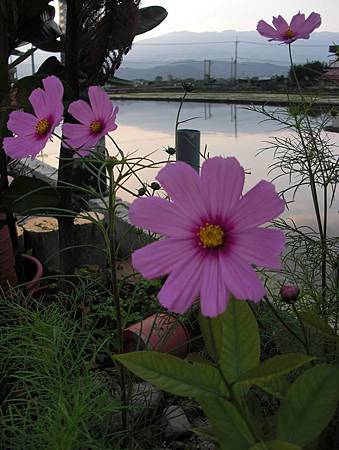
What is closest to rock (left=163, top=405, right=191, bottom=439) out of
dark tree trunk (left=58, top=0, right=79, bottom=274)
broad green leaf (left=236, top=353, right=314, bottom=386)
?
dark tree trunk (left=58, top=0, right=79, bottom=274)

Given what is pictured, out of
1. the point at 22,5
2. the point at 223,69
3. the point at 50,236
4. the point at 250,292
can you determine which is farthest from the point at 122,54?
the point at 223,69

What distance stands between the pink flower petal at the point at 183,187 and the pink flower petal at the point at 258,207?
0.10ft

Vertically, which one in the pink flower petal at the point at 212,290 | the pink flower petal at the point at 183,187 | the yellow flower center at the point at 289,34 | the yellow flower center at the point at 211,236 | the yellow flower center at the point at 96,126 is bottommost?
the pink flower petal at the point at 212,290

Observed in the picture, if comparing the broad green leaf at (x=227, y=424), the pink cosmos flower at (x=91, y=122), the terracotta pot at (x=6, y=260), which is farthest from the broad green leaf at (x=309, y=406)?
the terracotta pot at (x=6, y=260)

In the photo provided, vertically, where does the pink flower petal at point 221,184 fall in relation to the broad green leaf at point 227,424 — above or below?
above

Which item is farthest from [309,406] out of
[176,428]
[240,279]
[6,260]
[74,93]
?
[6,260]

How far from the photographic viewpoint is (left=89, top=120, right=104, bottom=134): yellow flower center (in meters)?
0.67

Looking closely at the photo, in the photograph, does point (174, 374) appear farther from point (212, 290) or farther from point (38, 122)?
point (38, 122)

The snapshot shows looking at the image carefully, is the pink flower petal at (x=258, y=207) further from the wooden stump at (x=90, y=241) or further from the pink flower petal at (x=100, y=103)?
the wooden stump at (x=90, y=241)

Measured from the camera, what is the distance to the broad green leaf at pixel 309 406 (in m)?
0.55

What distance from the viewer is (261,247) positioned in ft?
1.38

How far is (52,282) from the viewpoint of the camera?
1.75 metres

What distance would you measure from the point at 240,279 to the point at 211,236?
1.7 inches

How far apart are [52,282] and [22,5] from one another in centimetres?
80
